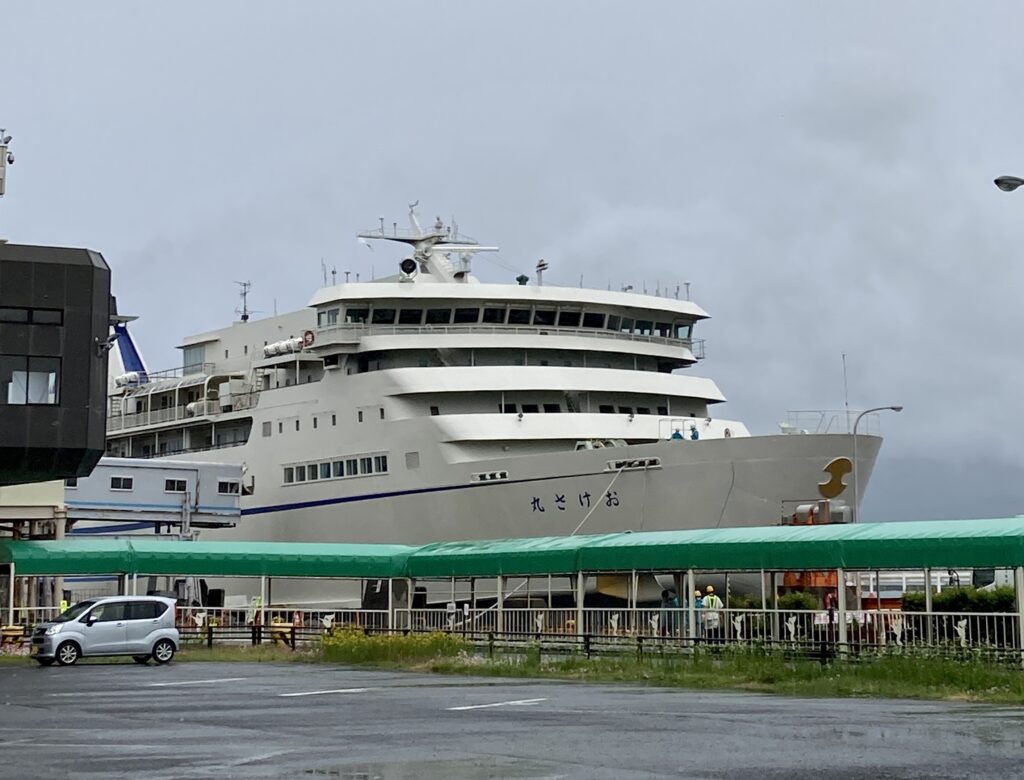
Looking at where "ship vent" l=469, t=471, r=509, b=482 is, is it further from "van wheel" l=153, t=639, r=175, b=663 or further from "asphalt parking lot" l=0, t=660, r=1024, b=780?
"asphalt parking lot" l=0, t=660, r=1024, b=780

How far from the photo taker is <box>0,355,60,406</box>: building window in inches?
1428

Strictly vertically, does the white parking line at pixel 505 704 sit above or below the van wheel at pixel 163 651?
below

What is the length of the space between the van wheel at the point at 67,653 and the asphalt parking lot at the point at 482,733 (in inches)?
280

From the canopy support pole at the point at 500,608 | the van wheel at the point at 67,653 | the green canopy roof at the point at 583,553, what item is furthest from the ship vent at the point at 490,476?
the van wheel at the point at 67,653

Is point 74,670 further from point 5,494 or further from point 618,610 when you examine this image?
point 5,494

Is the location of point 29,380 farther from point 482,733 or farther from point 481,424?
point 482,733

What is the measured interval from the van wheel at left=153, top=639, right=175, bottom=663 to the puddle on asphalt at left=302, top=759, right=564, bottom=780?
1945 cm

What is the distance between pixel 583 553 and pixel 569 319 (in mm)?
14296

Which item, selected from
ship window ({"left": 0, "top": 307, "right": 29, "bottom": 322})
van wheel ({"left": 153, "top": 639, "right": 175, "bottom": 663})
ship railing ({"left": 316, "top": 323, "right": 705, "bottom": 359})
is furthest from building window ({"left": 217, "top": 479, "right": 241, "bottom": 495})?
van wheel ({"left": 153, "top": 639, "right": 175, "bottom": 663})

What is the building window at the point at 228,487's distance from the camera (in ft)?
159

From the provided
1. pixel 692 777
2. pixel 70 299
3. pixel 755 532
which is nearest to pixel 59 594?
pixel 70 299

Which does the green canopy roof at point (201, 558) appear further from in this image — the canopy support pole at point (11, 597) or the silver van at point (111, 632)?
the silver van at point (111, 632)

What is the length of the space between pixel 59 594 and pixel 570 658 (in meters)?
19.3

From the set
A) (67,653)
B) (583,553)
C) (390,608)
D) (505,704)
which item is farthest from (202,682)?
(390,608)
